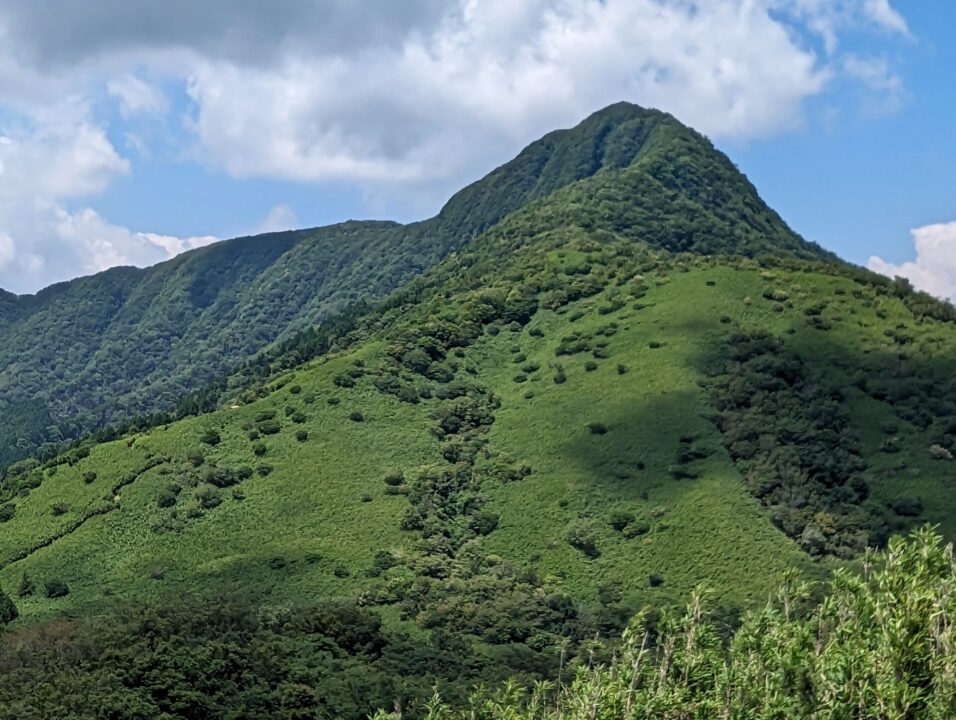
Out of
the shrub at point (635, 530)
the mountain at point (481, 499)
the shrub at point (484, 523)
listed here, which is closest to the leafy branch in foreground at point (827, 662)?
the mountain at point (481, 499)

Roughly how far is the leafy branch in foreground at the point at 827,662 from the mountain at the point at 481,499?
25.4m

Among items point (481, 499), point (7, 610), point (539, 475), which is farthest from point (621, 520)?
point (7, 610)

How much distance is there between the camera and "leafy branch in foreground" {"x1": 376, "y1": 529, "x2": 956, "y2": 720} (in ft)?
106

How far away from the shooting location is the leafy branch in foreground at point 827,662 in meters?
32.2

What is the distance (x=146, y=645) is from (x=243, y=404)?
7505cm

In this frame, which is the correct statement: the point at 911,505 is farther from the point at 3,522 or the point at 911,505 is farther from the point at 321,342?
the point at 321,342

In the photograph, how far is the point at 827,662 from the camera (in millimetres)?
33562

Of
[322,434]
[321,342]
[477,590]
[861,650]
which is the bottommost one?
[477,590]

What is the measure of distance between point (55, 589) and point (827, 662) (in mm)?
80103

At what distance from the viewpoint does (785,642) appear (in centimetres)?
3762

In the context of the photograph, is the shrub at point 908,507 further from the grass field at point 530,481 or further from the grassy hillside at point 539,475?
the grass field at point 530,481

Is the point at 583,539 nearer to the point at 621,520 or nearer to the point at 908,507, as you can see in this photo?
the point at 621,520

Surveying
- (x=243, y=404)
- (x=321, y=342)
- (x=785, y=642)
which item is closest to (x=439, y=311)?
(x=321, y=342)

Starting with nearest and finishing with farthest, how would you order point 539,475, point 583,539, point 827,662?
1. point 827,662
2. point 583,539
3. point 539,475
